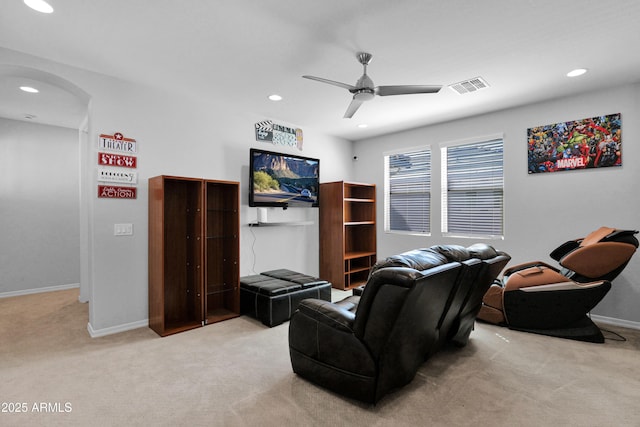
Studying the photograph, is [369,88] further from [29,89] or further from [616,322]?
[29,89]

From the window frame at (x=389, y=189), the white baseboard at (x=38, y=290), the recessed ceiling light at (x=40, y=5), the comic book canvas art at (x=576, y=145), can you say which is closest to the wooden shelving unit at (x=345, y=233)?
the window frame at (x=389, y=189)

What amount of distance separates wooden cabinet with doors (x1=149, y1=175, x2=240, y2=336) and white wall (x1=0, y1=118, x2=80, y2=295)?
2.98 metres

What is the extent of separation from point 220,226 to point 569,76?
14.3 feet

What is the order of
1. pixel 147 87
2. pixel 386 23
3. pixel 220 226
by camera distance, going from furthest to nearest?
1. pixel 220 226
2. pixel 147 87
3. pixel 386 23

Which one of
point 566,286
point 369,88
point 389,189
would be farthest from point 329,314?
point 389,189

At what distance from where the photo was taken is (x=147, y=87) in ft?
11.8

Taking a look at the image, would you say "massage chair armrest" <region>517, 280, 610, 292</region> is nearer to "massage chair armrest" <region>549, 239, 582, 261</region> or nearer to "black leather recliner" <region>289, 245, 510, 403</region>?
"massage chair armrest" <region>549, 239, 582, 261</region>

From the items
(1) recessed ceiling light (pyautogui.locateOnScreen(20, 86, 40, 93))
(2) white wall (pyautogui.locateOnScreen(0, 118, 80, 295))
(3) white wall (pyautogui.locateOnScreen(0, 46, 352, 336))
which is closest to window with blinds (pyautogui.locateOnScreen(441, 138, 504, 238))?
(3) white wall (pyautogui.locateOnScreen(0, 46, 352, 336))

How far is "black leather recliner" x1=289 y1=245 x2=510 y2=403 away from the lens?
1.76 m

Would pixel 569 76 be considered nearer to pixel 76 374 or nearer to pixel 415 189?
pixel 415 189

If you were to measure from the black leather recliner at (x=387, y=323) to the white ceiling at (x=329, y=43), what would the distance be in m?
1.80

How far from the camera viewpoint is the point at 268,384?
2.29 metres

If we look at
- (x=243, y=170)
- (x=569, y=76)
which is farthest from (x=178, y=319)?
(x=569, y=76)

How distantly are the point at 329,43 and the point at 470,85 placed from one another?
6.20ft
